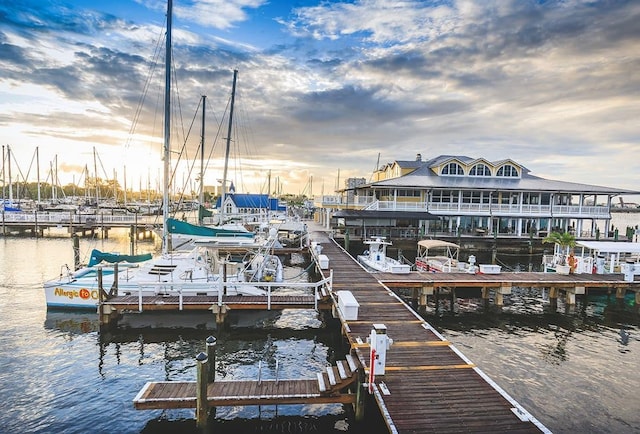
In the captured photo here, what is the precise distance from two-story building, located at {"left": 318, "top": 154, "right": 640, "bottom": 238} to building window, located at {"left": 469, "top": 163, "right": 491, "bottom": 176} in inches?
4.8

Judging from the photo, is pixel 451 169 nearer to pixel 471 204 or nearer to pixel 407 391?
pixel 471 204

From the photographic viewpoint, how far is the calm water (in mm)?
10102

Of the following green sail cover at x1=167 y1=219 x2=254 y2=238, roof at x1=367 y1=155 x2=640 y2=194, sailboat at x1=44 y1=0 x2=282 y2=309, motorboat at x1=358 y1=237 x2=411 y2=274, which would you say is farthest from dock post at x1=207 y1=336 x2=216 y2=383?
roof at x1=367 y1=155 x2=640 y2=194

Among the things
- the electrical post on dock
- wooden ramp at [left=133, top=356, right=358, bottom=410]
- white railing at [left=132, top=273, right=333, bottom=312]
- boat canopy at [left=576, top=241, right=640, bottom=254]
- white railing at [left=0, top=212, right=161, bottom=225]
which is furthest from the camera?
white railing at [left=0, top=212, right=161, bottom=225]

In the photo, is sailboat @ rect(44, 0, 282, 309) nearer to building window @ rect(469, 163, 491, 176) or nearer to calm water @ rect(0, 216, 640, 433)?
calm water @ rect(0, 216, 640, 433)

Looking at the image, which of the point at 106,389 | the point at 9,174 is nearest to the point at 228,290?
the point at 106,389

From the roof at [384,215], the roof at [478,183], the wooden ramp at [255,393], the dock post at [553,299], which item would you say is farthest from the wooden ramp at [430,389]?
the roof at [478,183]

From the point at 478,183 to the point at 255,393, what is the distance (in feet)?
129

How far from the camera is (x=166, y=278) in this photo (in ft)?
60.2

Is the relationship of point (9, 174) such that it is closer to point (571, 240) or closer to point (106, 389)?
point (106, 389)

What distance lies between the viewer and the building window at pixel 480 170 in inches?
1764

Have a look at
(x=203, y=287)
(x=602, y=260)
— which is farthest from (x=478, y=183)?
(x=203, y=287)

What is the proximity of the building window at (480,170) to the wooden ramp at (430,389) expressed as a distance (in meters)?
35.6

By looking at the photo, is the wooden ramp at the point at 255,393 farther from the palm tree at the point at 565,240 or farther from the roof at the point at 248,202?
the roof at the point at 248,202
